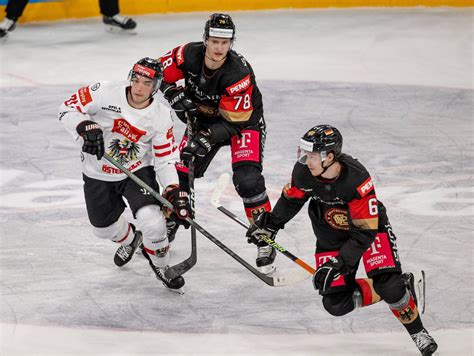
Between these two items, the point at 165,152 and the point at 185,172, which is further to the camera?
the point at 185,172

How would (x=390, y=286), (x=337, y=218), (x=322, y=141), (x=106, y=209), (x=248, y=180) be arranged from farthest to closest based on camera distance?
(x=248, y=180) → (x=106, y=209) → (x=337, y=218) → (x=390, y=286) → (x=322, y=141)

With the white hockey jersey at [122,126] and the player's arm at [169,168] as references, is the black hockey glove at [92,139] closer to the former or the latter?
the white hockey jersey at [122,126]

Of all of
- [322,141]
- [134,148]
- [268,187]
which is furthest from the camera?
[268,187]

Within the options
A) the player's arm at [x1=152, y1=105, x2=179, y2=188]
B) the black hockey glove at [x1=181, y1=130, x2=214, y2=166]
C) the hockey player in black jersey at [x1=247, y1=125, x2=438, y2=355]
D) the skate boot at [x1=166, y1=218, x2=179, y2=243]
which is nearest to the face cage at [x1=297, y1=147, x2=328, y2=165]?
the hockey player in black jersey at [x1=247, y1=125, x2=438, y2=355]

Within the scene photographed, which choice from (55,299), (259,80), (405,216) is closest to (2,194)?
(55,299)

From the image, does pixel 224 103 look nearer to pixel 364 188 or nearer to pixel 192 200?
pixel 192 200

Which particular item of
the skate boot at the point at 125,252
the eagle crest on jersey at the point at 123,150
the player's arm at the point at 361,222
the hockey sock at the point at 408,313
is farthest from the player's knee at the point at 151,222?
the hockey sock at the point at 408,313

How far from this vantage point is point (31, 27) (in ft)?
33.7

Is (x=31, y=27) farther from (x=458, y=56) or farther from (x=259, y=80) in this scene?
(x=458, y=56)

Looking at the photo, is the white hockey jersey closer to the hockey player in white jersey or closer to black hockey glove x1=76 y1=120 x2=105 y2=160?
the hockey player in white jersey

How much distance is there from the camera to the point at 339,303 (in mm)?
4285

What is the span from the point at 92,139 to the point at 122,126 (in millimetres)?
256

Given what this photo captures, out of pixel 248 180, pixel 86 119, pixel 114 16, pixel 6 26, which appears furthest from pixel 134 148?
pixel 114 16

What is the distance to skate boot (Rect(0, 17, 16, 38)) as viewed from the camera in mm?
9641
